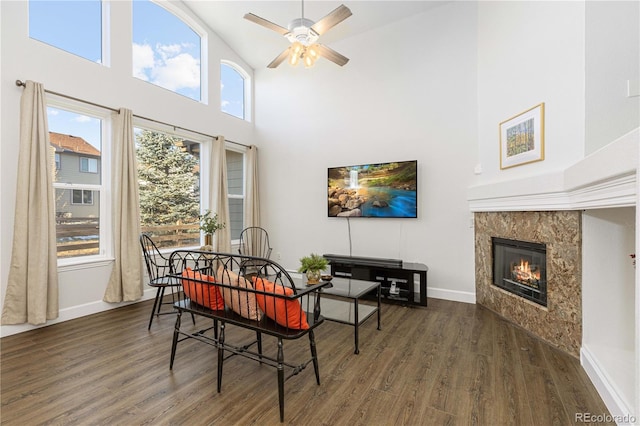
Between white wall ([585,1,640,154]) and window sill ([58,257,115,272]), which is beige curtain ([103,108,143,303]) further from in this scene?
white wall ([585,1,640,154])

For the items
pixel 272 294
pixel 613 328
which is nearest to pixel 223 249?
pixel 272 294

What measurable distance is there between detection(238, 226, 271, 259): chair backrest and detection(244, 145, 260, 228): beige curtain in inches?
6.0

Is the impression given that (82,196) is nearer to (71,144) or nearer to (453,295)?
(71,144)

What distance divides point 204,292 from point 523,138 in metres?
3.45

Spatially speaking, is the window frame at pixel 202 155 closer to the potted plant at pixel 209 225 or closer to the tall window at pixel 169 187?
the tall window at pixel 169 187

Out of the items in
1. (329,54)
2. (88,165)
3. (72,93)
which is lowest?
(88,165)

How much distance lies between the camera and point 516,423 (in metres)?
1.76

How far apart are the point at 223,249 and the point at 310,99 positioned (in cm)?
305

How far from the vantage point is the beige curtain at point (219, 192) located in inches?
199

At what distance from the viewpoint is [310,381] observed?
220cm

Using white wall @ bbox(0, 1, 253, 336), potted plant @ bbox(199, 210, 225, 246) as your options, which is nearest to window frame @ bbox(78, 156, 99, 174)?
white wall @ bbox(0, 1, 253, 336)

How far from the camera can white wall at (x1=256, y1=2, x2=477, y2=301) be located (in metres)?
4.11

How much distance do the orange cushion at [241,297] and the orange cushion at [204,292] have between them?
12cm

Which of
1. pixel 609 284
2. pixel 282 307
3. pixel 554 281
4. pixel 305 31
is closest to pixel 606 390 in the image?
pixel 609 284
